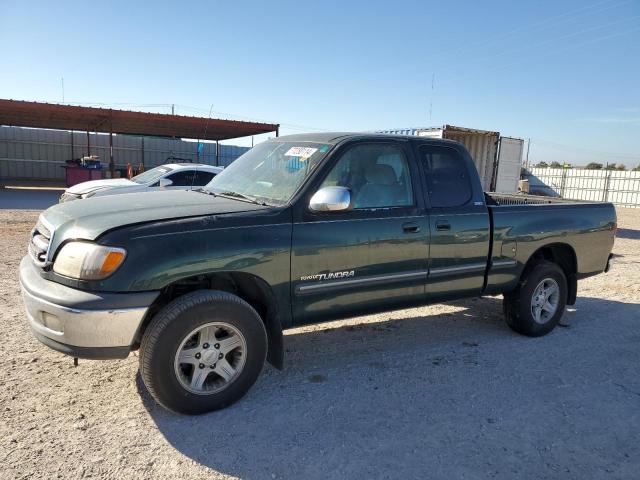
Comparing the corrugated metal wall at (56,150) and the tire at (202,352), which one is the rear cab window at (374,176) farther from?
the corrugated metal wall at (56,150)

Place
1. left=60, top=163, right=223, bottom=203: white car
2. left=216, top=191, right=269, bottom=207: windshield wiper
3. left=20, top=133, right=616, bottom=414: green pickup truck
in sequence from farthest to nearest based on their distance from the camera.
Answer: left=60, top=163, right=223, bottom=203: white car, left=216, top=191, right=269, bottom=207: windshield wiper, left=20, top=133, right=616, bottom=414: green pickup truck

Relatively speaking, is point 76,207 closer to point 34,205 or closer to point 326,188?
point 326,188

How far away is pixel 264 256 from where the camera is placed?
334 cm

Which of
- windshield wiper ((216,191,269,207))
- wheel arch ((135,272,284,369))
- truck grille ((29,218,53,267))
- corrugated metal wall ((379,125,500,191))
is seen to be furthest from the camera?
corrugated metal wall ((379,125,500,191))

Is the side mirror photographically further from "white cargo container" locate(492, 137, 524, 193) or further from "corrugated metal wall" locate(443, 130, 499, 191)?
"white cargo container" locate(492, 137, 524, 193)

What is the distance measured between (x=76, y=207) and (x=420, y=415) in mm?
2886

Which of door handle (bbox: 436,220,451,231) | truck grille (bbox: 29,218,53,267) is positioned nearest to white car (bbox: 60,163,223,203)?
truck grille (bbox: 29,218,53,267)

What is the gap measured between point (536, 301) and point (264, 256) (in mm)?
3235

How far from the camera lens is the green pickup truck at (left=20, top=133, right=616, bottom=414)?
2.94 meters

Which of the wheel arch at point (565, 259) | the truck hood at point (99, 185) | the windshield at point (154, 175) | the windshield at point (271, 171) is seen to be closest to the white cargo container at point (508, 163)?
the windshield at point (154, 175)

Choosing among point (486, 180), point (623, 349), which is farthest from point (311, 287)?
point (486, 180)

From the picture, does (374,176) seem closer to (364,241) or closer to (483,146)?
(364,241)

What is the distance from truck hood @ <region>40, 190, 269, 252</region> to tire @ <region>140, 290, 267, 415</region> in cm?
59

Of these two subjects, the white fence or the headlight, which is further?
the white fence
